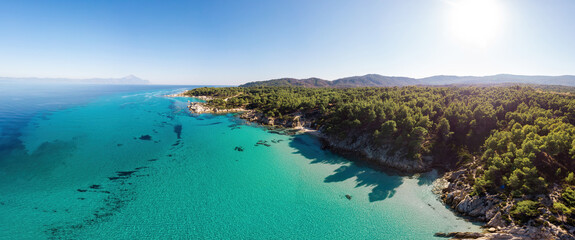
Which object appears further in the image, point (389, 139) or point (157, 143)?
point (157, 143)

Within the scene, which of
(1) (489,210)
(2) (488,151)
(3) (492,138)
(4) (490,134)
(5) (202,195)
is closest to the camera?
(1) (489,210)

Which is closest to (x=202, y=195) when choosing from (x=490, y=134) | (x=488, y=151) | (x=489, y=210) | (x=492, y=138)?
(x=489, y=210)

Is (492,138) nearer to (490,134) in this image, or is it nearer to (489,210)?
(490,134)

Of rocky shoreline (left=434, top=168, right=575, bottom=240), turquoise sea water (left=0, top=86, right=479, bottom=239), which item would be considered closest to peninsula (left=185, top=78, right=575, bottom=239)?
rocky shoreline (left=434, top=168, right=575, bottom=240)

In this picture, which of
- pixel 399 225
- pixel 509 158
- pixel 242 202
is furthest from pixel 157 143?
pixel 509 158

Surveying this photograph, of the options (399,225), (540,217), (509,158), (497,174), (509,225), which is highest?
(509,158)

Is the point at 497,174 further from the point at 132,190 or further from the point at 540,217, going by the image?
the point at 132,190

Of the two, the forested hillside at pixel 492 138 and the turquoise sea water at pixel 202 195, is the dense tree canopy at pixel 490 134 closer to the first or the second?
the forested hillside at pixel 492 138

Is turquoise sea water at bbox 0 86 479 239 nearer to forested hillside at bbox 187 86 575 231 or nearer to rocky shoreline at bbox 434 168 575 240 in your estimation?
rocky shoreline at bbox 434 168 575 240

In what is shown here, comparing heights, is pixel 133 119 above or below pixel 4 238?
above
